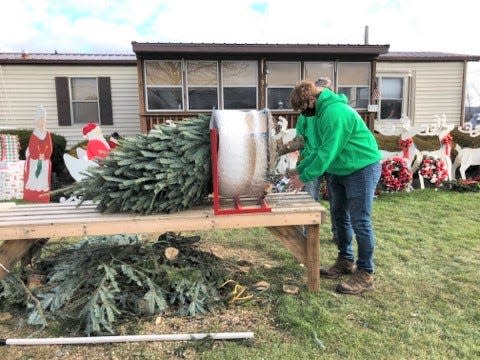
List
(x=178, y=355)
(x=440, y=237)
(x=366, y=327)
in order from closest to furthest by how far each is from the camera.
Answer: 1. (x=178, y=355)
2. (x=366, y=327)
3. (x=440, y=237)

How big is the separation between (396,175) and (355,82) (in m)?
6.46

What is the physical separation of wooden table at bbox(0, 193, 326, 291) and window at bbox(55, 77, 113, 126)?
10.5 metres

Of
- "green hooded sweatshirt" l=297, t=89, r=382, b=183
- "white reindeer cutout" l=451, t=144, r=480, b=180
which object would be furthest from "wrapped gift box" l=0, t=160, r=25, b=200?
"white reindeer cutout" l=451, t=144, r=480, b=180

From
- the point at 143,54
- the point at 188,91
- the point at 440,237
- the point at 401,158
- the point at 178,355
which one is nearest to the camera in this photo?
the point at 178,355

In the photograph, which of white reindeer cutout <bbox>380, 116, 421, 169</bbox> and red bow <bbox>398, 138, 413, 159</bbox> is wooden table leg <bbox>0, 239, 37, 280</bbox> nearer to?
white reindeer cutout <bbox>380, 116, 421, 169</bbox>

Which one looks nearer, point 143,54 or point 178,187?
point 178,187

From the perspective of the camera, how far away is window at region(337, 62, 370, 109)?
13.5 meters

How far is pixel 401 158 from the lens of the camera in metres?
8.16

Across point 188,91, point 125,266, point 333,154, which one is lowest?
point 125,266

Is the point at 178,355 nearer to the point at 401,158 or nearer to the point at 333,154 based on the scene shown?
the point at 333,154

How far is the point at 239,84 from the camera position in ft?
43.5

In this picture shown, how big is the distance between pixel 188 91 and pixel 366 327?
1098cm

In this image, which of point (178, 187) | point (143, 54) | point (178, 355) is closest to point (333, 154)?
point (178, 187)

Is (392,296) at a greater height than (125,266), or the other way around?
(125,266)
